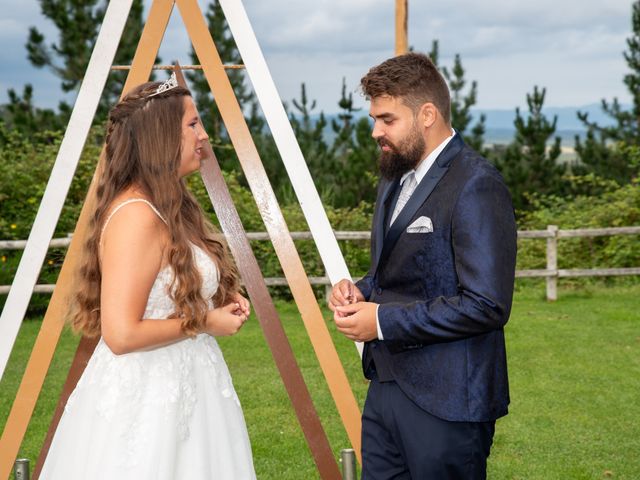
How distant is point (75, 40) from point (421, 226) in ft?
55.7

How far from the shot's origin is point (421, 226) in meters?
2.74

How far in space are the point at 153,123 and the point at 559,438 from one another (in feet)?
13.5

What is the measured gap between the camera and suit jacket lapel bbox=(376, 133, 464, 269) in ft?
9.16

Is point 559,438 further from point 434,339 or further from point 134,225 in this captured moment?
point 134,225

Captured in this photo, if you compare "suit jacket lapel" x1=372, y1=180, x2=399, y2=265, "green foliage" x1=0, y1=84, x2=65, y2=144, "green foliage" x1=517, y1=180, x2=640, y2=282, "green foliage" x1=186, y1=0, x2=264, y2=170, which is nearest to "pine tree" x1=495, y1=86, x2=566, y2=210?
"green foliage" x1=517, y1=180, x2=640, y2=282

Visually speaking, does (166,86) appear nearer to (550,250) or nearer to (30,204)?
(550,250)

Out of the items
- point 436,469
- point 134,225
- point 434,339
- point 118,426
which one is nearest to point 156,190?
point 134,225

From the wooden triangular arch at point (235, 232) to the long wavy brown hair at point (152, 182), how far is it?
646 mm

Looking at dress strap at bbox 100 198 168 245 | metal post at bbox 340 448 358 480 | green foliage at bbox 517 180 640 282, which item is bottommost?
metal post at bbox 340 448 358 480

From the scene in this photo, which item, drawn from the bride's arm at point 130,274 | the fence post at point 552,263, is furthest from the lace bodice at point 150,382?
the fence post at point 552,263

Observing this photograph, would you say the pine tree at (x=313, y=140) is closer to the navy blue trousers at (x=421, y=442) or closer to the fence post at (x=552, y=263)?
the fence post at (x=552, y=263)

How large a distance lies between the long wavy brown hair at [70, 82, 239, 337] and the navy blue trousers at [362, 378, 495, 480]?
619 millimetres

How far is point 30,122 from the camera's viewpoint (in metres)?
18.0

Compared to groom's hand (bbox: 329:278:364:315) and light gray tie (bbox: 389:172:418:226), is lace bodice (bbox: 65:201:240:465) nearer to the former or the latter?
groom's hand (bbox: 329:278:364:315)
